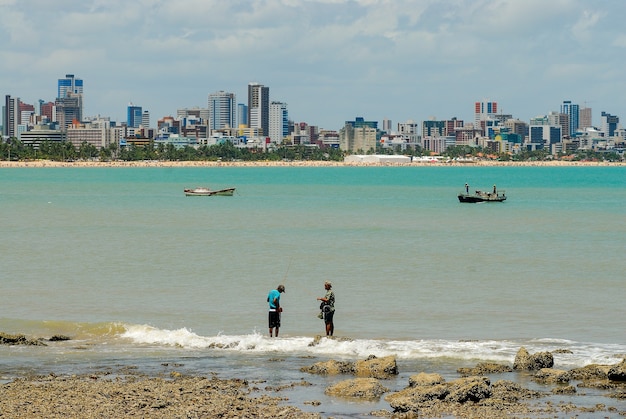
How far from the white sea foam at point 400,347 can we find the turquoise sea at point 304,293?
65 mm

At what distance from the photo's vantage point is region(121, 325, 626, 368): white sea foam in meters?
22.2

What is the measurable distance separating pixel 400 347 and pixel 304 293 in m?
10.3

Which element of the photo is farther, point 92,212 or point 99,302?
point 92,212

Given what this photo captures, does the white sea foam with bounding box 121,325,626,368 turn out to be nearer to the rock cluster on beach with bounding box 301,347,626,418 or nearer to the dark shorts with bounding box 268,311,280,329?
the dark shorts with bounding box 268,311,280,329

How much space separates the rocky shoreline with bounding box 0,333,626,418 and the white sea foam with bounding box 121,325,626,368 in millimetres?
1829

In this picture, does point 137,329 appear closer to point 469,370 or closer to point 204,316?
point 204,316

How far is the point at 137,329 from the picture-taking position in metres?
26.0

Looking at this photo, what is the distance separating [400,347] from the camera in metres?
23.5

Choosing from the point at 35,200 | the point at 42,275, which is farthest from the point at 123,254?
the point at 35,200

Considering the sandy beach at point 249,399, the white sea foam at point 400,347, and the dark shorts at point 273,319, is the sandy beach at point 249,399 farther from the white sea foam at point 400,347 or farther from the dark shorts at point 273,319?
the dark shorts at point 273,319

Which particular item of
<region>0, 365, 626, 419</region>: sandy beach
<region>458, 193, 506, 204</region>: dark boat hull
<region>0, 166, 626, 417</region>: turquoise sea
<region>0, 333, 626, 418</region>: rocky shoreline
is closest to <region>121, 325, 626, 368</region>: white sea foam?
<region>0, 166, 626, 417</region>: turquoise sea

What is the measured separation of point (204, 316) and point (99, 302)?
4.29 meters

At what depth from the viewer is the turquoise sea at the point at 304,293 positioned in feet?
74.0

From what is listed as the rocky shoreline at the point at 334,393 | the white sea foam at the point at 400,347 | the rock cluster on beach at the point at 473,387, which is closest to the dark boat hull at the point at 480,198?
the white sea foam at the point at 400,347
